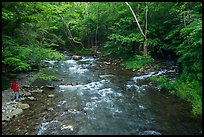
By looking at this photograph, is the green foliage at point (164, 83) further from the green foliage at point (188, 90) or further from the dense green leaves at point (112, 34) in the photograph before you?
the dense green leaves at point (112, 34)

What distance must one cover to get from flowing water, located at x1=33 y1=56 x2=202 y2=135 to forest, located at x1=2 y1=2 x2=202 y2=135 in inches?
43.8

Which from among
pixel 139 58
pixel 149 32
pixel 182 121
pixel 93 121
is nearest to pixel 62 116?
pixel 93 121

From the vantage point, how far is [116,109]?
12055 mm

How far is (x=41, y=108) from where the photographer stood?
12.3m

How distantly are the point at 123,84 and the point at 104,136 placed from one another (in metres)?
8.19

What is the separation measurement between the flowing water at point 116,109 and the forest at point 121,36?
1.11 meters

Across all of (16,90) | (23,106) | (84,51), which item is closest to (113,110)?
(23,106)

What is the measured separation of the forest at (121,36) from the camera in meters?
12.5

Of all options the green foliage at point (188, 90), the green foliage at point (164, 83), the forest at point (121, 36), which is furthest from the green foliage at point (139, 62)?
the green foliage at point (188, 90)

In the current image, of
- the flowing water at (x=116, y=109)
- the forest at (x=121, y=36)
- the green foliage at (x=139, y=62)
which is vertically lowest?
the flowing water at (x=116, y=109)

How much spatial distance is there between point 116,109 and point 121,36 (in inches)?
537

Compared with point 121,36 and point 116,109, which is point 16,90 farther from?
point 121,36

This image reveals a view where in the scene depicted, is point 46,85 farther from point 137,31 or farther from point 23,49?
point 137,31

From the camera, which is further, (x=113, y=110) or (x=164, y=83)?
(x=164, y=83)
